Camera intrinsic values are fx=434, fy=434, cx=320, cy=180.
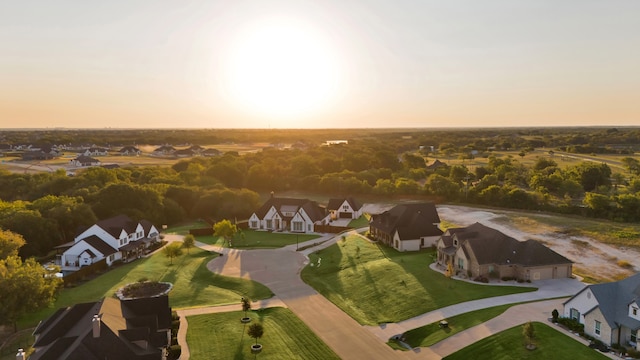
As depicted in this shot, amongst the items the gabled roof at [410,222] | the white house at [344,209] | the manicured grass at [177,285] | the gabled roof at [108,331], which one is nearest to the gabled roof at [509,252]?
the gabled roof at [410,222]

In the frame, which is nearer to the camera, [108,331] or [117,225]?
[108,331]

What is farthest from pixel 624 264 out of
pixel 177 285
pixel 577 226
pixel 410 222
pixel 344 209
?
pixel 177 285

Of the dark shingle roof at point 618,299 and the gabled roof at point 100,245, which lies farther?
the gabled roof at point 100,245

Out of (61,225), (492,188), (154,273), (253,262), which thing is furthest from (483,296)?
(61,225)

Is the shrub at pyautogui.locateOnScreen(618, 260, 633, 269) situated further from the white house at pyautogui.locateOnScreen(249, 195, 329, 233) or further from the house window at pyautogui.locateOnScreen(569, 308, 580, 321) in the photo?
the white house at pyautogui.locateOnScreen(249, 195, 329, 233)

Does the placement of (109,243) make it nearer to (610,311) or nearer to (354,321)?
(354,321)

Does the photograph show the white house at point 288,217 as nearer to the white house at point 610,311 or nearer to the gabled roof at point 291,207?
the gabled roof at point 291,207
